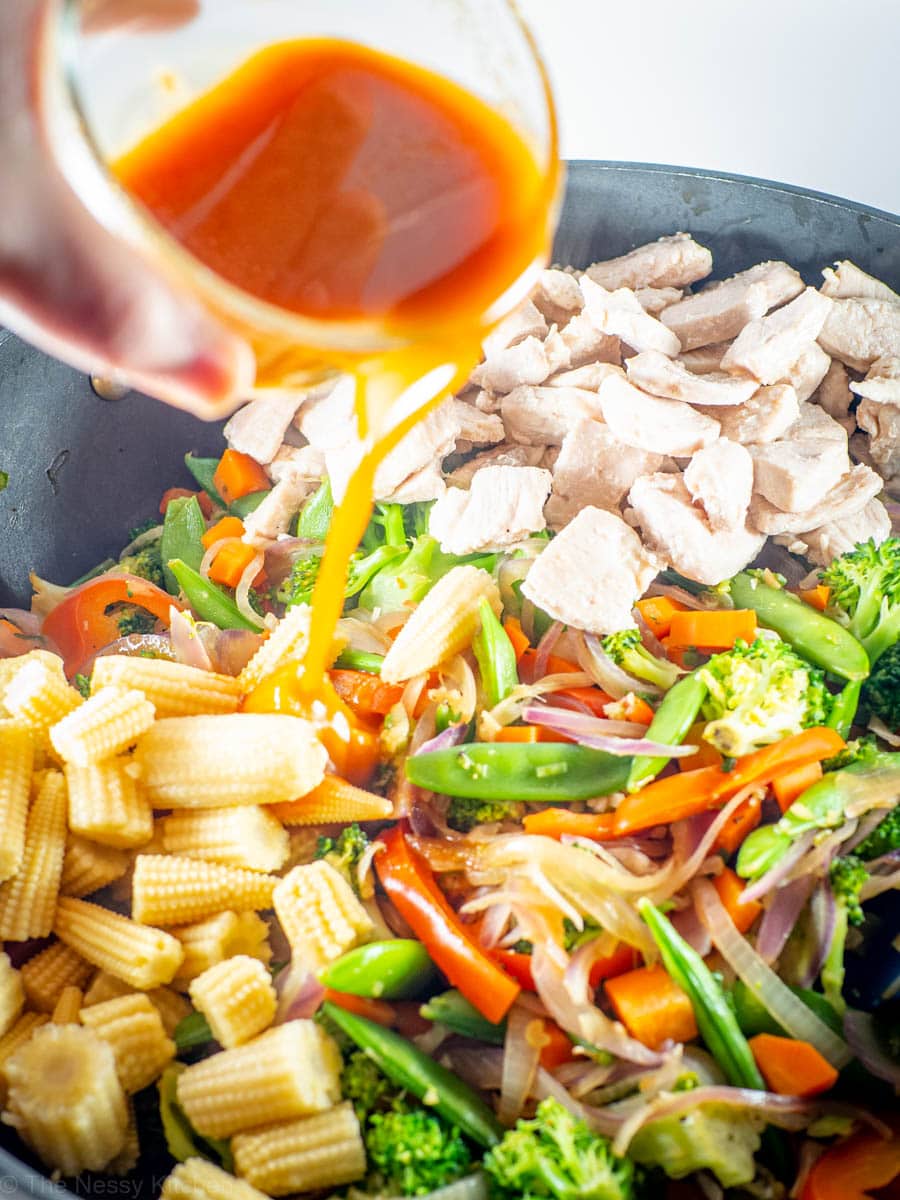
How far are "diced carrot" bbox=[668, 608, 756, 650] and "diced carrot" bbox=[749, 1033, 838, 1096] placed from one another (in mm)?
914

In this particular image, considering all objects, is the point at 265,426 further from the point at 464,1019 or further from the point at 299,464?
the point at 464,1019

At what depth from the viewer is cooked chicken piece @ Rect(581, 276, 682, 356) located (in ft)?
9.75

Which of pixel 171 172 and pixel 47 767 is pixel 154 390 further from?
pixel 47 767

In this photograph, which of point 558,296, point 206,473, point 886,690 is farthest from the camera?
point 206,473

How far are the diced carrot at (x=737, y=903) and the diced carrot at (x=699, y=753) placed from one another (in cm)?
25

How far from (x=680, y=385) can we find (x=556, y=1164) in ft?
6.46

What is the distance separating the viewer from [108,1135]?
6.10 ft

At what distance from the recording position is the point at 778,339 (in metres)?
2.85

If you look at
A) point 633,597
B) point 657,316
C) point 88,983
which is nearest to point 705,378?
point 657,316

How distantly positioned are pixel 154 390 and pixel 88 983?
1281 millimetres

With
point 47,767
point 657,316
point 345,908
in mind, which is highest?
point 657,316

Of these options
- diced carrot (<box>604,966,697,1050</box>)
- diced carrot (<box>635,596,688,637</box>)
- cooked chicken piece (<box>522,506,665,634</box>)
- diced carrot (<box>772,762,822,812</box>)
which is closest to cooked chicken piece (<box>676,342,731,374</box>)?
cooked chicken piece (<box>522,506,665,634</box>)

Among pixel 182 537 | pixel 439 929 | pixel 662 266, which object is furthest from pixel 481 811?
pixel 662 266

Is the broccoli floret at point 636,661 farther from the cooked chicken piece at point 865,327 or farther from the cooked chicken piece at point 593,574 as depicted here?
the cooked chicken piece at point 865,327
